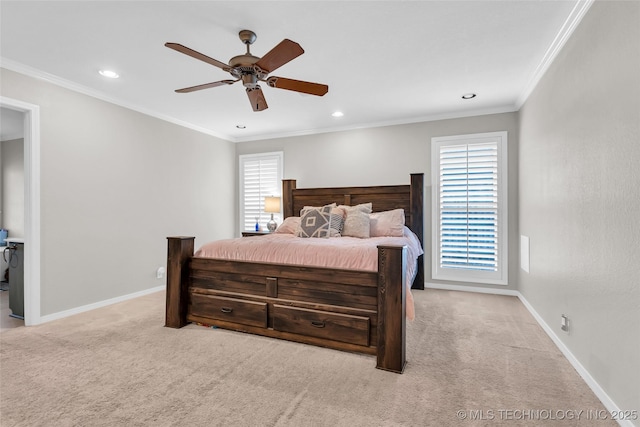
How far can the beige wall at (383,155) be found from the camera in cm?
423

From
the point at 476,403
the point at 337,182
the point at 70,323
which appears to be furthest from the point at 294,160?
the point at 476,403

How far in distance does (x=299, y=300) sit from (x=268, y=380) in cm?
69

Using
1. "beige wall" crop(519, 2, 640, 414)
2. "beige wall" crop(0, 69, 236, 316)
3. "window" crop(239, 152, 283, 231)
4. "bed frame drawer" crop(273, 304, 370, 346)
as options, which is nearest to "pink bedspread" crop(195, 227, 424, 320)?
"bed frame drawer" crop(273, 304, 370, 346)

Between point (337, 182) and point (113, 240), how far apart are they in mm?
3243

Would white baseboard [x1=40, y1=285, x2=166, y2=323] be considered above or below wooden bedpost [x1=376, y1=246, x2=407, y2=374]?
below

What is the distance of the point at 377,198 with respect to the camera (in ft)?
15.5

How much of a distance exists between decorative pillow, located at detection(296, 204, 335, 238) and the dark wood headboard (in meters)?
1.00

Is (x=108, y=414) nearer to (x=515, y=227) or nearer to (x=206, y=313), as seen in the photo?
(x=206, y=313)

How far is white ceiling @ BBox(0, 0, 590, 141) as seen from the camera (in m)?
2.21

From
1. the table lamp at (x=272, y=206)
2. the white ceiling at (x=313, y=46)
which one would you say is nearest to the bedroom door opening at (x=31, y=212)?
the white ceiling at (x=313, y=46)

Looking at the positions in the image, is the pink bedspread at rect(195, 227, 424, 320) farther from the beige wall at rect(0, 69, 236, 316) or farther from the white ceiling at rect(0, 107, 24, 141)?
the white ceiling at rect(0, 107, 24, 141)

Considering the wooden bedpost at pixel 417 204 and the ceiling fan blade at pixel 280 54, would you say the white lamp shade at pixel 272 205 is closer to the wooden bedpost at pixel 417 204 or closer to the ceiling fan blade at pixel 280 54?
the wooden bedpost at pixel 417 204

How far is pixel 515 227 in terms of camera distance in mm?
4176

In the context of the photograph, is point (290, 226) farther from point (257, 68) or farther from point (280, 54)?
point (280, 54)
